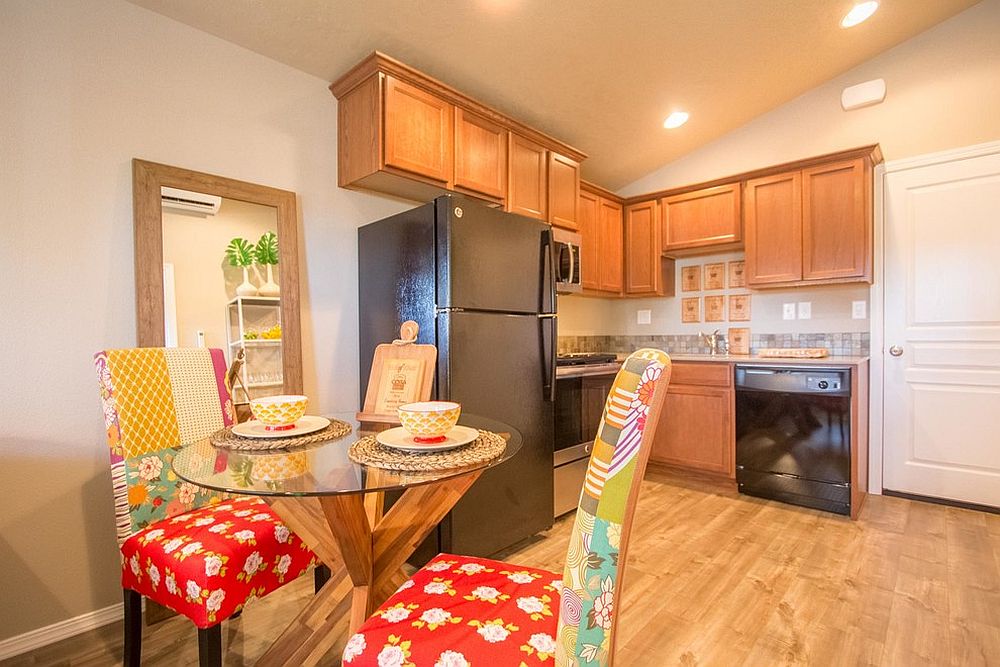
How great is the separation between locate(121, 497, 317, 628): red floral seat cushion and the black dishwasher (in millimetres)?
2716

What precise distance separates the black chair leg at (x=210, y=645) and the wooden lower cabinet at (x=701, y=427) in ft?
9.69

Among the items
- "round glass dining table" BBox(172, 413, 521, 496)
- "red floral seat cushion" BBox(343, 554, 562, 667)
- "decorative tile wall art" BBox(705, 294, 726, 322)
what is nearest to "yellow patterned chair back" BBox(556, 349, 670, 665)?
"red floral seat cushion" BBox(343, 554, 562, 667)

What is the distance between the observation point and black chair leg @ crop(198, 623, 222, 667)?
3.76ft

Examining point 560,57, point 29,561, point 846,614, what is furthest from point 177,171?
point 846,614

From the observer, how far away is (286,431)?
123 cm

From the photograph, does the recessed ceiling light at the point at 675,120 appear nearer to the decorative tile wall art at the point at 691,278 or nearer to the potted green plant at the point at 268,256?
the decorative tile wall art at the point at 691,278

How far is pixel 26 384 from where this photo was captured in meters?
1.63

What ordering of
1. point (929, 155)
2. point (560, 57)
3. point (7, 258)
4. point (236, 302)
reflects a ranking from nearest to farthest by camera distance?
point (7, 258), point (236, 302), point (560, 57), point (929, 155)

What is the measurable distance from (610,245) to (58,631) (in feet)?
12.3

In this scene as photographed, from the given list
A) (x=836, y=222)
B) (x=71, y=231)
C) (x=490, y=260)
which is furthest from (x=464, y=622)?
(x=836, y=222)

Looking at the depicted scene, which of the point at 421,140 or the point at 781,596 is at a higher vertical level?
the point at 421,140

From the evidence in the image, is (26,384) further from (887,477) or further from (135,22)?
(887,477)

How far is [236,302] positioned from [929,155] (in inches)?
160

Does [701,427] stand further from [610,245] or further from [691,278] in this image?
[610,245]
